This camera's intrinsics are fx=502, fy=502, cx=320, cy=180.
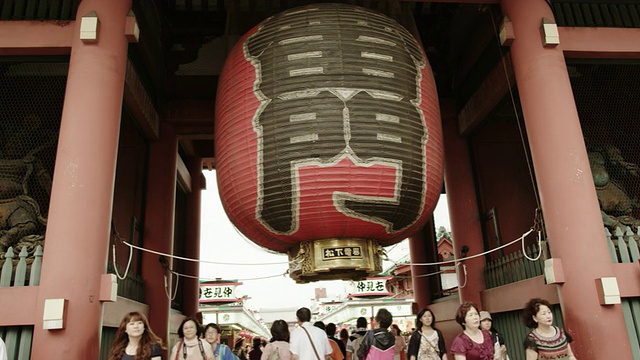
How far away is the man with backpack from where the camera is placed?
14.8ft

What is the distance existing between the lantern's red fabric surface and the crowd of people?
928 millimetres

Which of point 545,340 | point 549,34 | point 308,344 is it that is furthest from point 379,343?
point 549,34

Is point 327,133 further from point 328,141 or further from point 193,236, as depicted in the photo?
point 193,236

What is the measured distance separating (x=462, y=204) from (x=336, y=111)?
4.57 metres

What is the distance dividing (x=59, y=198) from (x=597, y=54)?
20.9 feet

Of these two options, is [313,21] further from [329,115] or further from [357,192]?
[357,192]

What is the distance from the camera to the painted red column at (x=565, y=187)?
4.72 meters

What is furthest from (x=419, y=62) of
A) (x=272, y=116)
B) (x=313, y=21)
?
(x=272, y=116)

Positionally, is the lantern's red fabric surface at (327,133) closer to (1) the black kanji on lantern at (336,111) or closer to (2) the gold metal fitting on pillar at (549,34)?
(1) the black kanji on lantern at (336,111)

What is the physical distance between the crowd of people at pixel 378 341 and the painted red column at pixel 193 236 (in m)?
5.14

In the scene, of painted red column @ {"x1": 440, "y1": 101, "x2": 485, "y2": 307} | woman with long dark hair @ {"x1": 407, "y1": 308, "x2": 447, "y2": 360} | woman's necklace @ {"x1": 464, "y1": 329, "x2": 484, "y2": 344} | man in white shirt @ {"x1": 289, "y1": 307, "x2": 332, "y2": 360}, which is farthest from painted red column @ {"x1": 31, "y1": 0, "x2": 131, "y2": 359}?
painted red column @ {"x1": 440, "y1": 101, "x2": 485, "y2": 307}

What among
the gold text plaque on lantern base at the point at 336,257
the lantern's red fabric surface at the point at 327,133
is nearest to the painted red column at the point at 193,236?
the lantern's red fabric surface at the point at 327,133

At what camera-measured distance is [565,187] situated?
5.14 metres

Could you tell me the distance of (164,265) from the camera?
7652 mm
